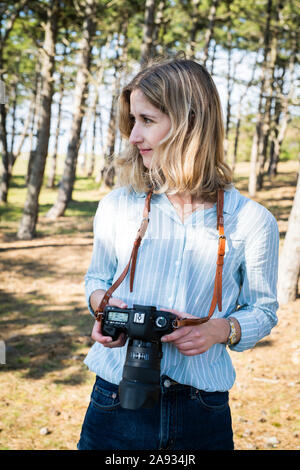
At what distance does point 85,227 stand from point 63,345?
8.52 metres

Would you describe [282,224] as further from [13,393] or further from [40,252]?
[13,393]

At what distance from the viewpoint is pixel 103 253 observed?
1906 mm

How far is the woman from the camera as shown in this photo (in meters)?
1.70

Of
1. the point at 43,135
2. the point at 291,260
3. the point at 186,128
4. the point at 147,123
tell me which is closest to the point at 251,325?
the point at 186,128

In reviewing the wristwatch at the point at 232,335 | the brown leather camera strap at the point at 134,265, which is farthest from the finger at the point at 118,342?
the wristwatch at the point at 232,335

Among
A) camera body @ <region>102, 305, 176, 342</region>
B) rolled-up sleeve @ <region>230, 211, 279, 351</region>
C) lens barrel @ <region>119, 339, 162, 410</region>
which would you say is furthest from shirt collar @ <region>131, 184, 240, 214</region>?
lens barrel @ <region>119, 339, 162, 410</region>

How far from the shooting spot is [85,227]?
14.3 metres

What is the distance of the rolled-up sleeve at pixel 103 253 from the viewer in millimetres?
1881

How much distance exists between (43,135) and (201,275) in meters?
10.9

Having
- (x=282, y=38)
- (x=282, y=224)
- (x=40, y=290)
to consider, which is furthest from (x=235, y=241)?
(x=282, y=38)

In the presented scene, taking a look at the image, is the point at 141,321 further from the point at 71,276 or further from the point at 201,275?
the point at 71,276

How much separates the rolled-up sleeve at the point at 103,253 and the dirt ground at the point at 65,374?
265cm

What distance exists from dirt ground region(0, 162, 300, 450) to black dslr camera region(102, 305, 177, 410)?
2.80m

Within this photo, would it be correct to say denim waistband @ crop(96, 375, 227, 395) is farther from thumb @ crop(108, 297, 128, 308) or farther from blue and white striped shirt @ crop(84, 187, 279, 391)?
thumb @ crop(108, 297, 128, 308)
